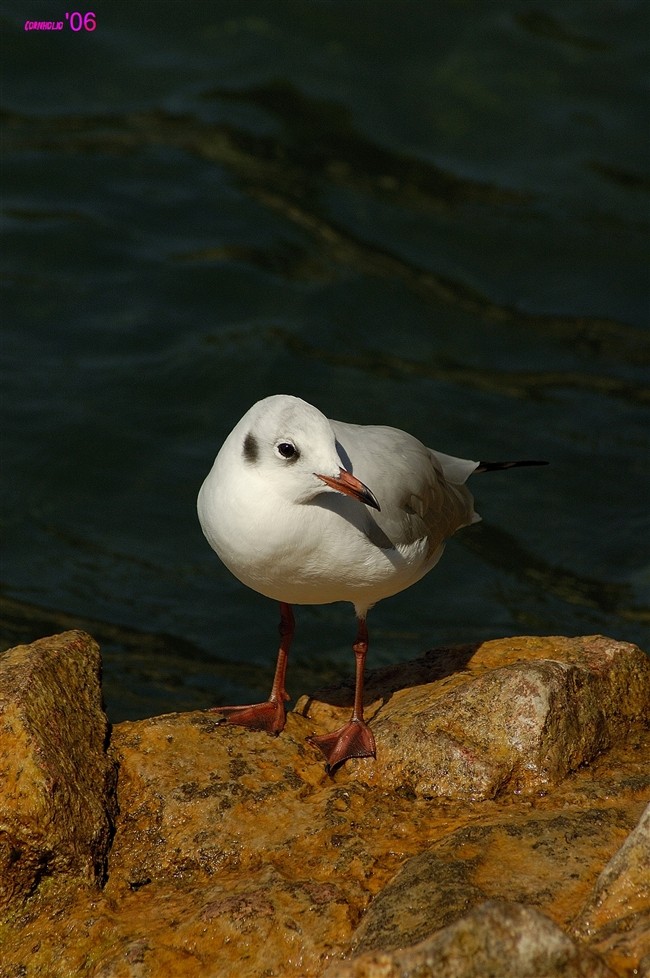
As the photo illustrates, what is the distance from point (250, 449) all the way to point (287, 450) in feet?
0.66

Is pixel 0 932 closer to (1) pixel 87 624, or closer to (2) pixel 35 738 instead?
(2) pixel 35 738

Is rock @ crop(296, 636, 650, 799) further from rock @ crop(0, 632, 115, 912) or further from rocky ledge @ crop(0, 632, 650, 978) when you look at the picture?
rock @ crop(0, 632, 115, 912)

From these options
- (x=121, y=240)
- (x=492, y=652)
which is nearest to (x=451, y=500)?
(x=492, y=652)

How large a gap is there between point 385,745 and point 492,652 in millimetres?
955

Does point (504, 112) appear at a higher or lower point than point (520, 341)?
higher

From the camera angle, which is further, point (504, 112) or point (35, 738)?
point (504, 112)

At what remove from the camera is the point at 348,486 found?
5.10 metres

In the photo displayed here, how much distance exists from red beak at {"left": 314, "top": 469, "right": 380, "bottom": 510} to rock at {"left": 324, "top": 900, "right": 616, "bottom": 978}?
214cm

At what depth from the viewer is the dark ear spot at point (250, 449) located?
207 inches

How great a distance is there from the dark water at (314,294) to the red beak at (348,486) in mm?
3435

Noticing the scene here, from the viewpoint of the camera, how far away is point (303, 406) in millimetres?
5211

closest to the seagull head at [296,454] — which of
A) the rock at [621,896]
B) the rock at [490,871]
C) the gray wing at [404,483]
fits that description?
the gray wing at [404,483]

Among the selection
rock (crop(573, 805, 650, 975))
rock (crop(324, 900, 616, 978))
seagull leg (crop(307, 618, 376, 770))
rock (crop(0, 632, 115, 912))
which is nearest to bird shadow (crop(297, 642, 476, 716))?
seagull leg (crop(307, 618, 376, 770))

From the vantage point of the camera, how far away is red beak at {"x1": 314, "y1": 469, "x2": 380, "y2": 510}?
16.7 ft
